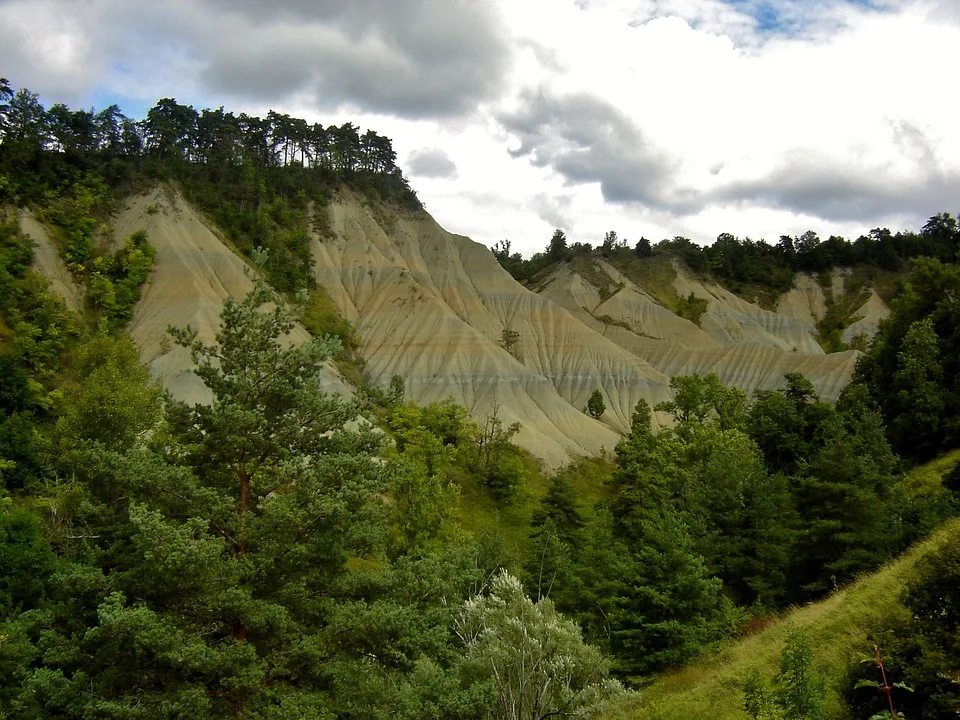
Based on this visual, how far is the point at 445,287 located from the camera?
292 ft

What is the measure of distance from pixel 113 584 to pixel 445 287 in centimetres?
7785

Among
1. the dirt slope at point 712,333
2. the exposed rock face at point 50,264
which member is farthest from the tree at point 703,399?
the exposed rock face at point 50,264

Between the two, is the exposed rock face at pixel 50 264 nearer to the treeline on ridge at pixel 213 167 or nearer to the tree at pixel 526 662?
the treeline on ridge at pixel 213 167

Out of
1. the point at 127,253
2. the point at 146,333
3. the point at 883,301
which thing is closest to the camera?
the point at 146,333

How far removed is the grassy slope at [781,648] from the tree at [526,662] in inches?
52.3

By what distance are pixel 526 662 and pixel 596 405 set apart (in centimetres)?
6289

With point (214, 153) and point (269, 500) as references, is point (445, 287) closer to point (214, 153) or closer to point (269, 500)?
point (214, 153)

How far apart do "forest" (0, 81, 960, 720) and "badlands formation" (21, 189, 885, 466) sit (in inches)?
377

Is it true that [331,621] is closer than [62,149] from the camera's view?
Yes

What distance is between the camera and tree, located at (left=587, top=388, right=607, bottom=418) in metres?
73.6

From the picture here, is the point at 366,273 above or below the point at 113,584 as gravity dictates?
above

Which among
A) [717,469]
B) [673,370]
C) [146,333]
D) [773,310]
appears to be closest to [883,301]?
Result: [773,310]

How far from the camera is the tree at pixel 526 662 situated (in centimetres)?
1105

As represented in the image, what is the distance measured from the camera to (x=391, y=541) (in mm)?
29672
